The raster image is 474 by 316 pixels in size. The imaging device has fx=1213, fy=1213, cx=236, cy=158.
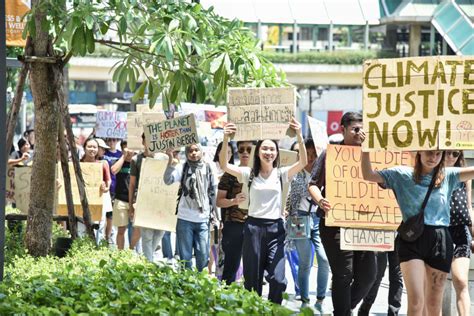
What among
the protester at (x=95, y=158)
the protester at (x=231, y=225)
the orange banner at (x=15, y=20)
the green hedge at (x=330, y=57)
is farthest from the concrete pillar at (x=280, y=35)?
the protester at (x=231, y=225)

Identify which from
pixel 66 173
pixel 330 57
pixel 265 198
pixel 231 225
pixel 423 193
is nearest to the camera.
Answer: pixel 423 193

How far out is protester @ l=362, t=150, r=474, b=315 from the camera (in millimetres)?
8375

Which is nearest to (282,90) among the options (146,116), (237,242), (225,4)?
(237,242)

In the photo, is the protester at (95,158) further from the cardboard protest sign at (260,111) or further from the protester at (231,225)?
the cardboard protest sign at (260,111)

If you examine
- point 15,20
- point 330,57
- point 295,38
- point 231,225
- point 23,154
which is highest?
point 295,38

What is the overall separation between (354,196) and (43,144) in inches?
110

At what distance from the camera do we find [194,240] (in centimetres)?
1234

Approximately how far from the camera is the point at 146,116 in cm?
1538

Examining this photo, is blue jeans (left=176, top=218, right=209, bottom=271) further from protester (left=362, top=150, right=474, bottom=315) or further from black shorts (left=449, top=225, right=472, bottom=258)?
protester (left=362, top=150, right=474, bottom=315)

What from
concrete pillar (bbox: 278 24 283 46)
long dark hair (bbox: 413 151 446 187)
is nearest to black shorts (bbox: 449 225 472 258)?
long dark hair (bbox: 413 151 446 187)

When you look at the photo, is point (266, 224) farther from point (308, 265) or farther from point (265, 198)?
point (308, 265)

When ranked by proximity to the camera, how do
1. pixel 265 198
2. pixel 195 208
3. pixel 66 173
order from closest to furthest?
pixel 265 198 → pixel 66 173 → pixel 195 208

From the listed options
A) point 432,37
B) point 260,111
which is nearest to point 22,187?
point 260,111

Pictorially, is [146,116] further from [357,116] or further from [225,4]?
[225,4]
